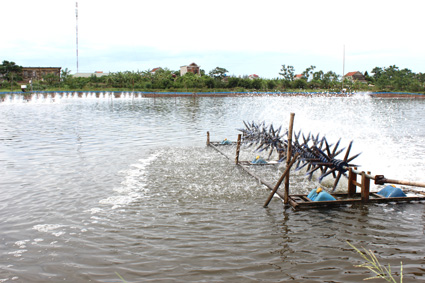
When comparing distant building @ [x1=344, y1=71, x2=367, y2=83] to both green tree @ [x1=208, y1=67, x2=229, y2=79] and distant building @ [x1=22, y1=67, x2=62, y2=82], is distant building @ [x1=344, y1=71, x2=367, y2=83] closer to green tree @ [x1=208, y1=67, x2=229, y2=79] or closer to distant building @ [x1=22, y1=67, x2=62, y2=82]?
green tree @ [x1=208, y1=67, x2=229, y2=79]

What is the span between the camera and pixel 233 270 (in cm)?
622

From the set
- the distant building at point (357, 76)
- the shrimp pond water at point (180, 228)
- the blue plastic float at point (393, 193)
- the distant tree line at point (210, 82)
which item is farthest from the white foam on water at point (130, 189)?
the distant building at point (357, 76)

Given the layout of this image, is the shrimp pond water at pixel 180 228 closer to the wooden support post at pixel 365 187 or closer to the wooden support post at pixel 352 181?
the wooden support post at pixel 365 187

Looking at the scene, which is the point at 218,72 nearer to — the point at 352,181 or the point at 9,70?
the point at 9,70

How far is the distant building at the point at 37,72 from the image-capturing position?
333ft

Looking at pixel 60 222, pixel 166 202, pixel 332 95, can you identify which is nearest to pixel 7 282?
pixel 60 222

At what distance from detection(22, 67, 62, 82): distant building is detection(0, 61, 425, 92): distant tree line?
2.83m

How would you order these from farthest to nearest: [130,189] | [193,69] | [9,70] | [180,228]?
[193,69] < [9,70] < [130,189] < [180,228]

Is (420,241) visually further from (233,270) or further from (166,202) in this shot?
(166,202)

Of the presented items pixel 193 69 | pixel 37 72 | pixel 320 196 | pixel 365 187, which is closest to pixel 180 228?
pixel 320 196

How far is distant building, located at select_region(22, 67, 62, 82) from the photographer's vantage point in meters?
101

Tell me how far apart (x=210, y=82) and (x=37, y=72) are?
166 ft

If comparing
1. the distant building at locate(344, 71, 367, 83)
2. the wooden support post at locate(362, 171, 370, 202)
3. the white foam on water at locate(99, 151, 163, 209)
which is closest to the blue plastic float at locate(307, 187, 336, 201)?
the wooden support post at locate(362, 171, 370, 202)

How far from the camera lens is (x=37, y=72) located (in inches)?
4040
